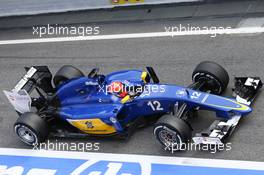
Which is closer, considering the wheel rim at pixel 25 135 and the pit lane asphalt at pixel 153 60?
the pit lane asphalt at pixel 153 60

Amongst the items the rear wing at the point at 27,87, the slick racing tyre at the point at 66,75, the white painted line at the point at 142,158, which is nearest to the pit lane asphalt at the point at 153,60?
the white painted line at the point at 142,158

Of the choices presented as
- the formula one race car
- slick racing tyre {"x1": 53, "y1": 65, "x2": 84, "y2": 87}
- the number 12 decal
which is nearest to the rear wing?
the formula one race car

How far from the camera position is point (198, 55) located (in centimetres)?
864

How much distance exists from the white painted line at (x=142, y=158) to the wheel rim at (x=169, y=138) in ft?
0.69

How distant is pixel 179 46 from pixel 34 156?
3.60 m

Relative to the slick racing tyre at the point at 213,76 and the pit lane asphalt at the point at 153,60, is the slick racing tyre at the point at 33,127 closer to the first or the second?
the pit lane asphalt at the point at 153,60

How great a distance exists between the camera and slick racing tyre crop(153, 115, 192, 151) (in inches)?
238

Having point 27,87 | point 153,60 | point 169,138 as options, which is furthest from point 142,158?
point 153,60

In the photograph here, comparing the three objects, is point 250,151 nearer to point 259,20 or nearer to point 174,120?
point 174,120

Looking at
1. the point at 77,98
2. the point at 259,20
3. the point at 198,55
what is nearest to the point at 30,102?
the point at 77,98

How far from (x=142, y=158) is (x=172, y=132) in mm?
692

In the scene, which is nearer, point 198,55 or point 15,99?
point 15,99

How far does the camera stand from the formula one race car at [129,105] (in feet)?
20.6

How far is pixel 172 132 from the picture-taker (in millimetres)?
6098
